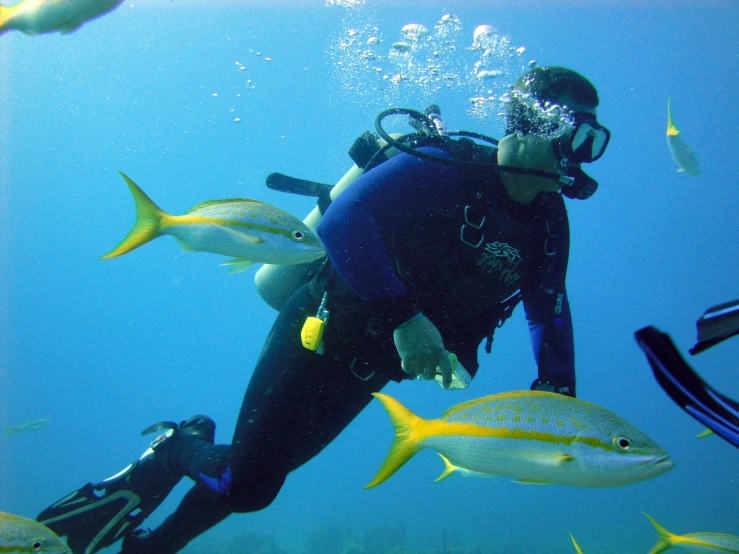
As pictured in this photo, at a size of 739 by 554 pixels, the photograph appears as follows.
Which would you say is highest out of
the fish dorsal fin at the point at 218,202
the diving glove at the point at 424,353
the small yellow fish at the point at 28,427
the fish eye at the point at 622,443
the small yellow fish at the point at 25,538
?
the fish dorsal fin at the point at 218,202

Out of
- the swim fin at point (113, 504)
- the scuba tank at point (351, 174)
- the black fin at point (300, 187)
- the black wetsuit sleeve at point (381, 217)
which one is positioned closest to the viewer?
the black wetsuit sleeve at point (381, 217)

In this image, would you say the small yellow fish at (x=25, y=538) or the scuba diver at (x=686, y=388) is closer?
the scuba diver at (x=686, y=388)

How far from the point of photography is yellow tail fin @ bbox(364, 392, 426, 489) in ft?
5.50

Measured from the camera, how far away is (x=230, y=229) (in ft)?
7.27

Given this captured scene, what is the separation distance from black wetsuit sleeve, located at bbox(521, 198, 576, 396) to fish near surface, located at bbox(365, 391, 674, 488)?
1819 millimetres

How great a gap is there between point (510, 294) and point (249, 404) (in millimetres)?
2542

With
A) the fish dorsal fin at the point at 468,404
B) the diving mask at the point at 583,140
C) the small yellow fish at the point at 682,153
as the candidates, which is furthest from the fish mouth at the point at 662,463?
the small yellow fish at the point at 682,153

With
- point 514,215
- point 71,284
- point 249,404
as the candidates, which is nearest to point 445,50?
point 514,215

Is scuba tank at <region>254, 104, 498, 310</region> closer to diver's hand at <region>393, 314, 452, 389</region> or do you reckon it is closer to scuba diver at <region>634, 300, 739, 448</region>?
diver's hand at <region>393, 314, 452, 389</region>

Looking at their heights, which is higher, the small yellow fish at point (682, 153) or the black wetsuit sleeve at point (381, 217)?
the small yellow fish at point (682, 153)

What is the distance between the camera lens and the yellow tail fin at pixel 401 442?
168 centimetres

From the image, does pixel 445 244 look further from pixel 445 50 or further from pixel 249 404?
pixel 445 50

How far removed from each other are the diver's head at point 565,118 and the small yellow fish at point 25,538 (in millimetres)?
4095

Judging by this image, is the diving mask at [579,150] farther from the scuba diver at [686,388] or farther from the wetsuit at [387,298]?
the scuba diver at [686,388]
